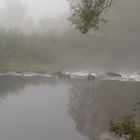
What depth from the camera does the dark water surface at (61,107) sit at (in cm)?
1545

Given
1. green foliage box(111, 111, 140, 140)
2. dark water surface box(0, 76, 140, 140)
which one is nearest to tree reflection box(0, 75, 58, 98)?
dark water surface box(0, 76, 140, 140)

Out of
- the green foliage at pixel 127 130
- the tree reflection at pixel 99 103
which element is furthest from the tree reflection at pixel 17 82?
the green foliage at pixel 127 130

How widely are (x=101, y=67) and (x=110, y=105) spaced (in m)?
20.9

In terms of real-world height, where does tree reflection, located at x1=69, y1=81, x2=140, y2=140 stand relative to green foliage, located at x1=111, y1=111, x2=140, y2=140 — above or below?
above

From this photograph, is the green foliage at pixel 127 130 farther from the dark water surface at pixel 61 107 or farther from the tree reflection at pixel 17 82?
the tree reflection at pixel 17 82

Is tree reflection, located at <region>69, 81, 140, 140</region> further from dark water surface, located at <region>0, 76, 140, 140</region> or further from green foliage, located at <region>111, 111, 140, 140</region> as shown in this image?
green foliage, located at <region>111, 111, 140, 140</region>

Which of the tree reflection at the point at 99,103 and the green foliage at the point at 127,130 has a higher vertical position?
the tree reflection at the point at 99,103

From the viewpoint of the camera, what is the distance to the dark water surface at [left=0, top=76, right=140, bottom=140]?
15445mm

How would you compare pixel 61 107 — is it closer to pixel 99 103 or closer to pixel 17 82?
pixel 99 103

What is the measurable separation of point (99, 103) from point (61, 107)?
6.78 feet

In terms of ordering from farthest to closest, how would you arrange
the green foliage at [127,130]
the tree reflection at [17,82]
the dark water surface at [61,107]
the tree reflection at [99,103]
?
the tree reflection at [17,82] < the tree reflection at [99,103] < the dark water surface at [61,107] < the green foliage at [127,130]

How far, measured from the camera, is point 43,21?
69.6 metres

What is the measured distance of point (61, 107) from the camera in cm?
2055

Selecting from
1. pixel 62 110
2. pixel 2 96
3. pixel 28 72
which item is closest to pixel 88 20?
pixel 62 110
